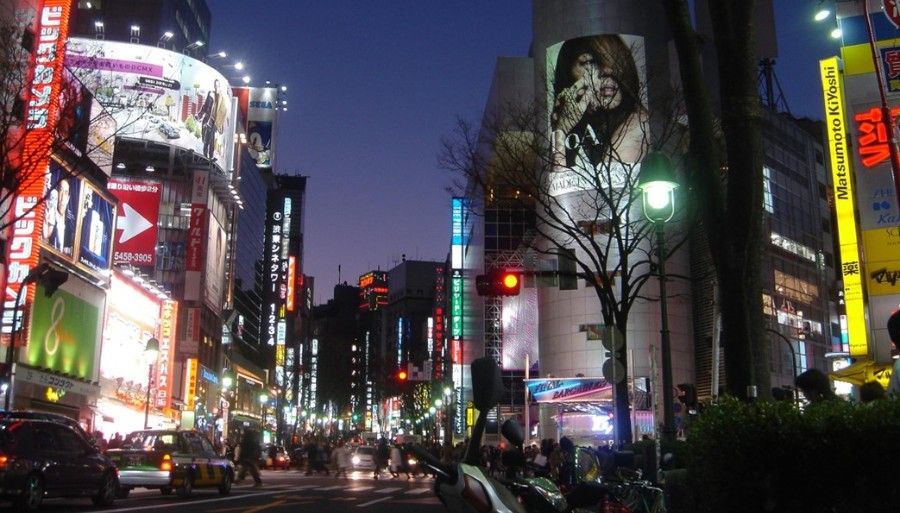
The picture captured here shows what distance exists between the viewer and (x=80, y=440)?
51.5 feet

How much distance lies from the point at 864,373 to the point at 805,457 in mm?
21056

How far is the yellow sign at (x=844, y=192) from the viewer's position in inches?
1016

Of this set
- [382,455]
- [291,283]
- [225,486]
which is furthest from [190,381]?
[291,283]

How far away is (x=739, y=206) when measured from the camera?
6.41m

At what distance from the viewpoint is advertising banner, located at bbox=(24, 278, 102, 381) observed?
96.4ft

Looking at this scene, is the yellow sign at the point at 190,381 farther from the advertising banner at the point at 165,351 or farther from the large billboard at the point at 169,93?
the large billboard at the point at 169,93

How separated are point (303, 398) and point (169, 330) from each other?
92437mm

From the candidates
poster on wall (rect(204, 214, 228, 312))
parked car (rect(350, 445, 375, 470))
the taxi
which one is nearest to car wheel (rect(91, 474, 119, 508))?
the taxi

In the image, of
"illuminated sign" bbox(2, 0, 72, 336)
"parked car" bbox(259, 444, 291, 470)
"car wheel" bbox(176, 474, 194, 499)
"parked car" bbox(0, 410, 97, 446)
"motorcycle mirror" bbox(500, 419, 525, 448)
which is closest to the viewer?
"motorcycle mirror" bbox(500, 419, 525, 448)

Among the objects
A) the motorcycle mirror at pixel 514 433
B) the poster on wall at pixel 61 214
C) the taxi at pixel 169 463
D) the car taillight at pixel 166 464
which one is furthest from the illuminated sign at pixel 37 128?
the motorcycle mirror at pixel 514 433

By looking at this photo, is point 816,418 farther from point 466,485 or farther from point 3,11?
point 3,11

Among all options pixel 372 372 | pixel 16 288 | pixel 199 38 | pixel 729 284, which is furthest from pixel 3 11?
pixel 372 372

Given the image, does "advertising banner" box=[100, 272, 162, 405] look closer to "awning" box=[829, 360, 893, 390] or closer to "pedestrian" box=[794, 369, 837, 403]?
"awning" box=[829, 360, 893, 390]

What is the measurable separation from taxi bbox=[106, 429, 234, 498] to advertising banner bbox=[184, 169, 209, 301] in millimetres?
36155
